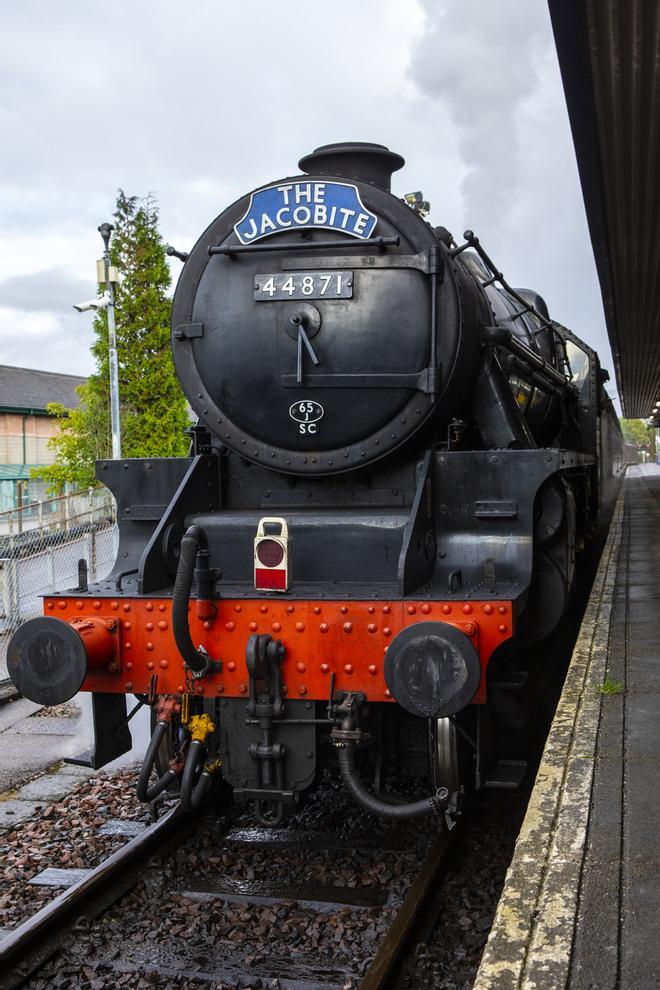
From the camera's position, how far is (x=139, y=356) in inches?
656

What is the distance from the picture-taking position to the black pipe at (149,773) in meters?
3.86

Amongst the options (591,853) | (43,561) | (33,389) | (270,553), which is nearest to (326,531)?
(270,553)

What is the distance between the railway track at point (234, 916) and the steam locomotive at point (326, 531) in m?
0.29

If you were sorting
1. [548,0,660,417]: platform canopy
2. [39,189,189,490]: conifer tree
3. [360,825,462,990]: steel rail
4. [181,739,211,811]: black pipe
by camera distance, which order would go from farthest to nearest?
[39,189,189,490]: conifer tree → [548,0,660,417]: platform canopy → [181,739,211,811]: black pipe → [360,825,462,990]: steel rail

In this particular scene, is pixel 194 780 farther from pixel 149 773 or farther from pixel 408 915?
pixel 408 915

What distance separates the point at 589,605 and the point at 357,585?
3.53 meters

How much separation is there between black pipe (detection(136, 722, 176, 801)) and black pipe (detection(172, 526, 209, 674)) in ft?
1.14

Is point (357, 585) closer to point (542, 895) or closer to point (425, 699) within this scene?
point (425, 699)

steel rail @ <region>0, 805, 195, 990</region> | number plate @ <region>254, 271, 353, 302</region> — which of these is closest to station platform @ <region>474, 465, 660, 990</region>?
steel rail @ <region>0, 805, 195, 990</region>

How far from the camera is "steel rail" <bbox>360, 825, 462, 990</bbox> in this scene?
296 cm

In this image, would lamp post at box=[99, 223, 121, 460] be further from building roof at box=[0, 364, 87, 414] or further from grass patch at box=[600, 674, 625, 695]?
building roof at box=[0, 364, 87, 414]

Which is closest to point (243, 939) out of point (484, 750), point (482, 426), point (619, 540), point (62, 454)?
point (484, 750)

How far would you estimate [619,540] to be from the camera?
1255 cm

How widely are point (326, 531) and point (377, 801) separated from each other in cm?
122
